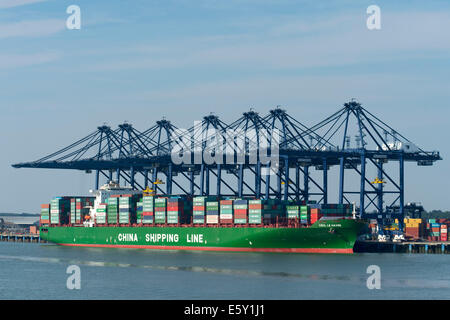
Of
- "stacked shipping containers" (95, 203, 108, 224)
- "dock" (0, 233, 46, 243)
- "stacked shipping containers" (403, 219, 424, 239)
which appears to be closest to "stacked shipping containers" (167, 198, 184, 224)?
"stacked shipping containers" (95, 203, 108, 224)

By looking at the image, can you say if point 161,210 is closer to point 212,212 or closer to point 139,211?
point 139,211

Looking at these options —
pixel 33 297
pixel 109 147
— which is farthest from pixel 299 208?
pixel 109 147

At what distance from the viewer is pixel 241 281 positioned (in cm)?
6538

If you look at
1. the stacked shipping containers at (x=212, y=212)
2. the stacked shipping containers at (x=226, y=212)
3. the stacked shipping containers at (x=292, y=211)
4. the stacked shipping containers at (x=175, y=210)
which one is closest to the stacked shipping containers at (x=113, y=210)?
the stacked shipping containers at (x=175, y=210)

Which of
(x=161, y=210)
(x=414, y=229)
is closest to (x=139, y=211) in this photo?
(x=161, y=210)

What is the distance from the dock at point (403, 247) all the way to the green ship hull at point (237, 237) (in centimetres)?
1300

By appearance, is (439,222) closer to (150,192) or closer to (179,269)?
(150,192)

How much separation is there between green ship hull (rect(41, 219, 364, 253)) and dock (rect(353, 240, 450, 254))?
12999 mm

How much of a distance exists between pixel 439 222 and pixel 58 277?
74.0 m

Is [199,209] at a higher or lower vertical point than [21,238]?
higher

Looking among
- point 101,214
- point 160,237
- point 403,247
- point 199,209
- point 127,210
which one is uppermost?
point 199,209

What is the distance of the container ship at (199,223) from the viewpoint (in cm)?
9500

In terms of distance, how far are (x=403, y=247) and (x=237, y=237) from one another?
2531cm

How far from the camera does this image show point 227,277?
68312 mm
